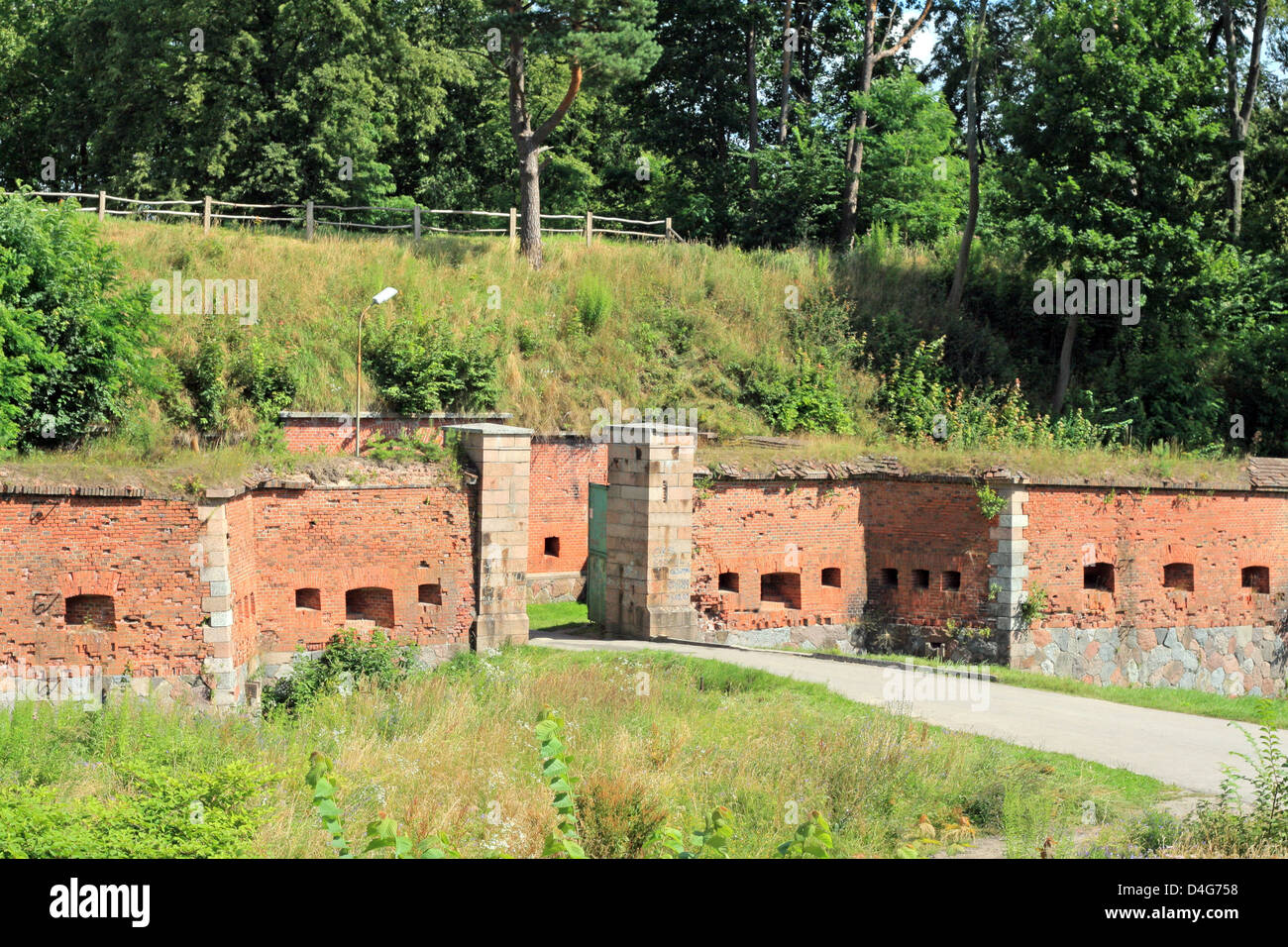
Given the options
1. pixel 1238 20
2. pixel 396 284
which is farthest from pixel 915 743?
pixel 1238 20

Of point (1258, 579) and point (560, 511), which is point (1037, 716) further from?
point (560, 511)

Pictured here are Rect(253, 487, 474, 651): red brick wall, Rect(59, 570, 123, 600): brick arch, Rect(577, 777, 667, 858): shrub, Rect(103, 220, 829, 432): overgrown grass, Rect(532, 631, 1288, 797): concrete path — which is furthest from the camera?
Rect(103, 220, 829, 432): overgrown grass

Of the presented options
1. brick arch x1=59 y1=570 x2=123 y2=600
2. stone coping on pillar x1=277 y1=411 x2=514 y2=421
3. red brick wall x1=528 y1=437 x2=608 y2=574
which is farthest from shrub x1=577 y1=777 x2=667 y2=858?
stone coping on pillar x1=277 y1=411 x2=514 y2=421

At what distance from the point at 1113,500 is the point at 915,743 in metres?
9.47

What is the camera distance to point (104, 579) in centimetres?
1580

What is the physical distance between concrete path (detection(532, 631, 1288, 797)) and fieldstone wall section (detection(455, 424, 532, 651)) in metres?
0.75

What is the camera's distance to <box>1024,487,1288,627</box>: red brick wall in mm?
20625

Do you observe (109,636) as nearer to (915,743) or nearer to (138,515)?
(138,515)

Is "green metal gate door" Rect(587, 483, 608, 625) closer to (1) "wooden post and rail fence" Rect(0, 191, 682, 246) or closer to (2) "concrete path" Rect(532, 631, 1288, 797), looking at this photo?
(2) "concrete path" Rect(532, 631, 1288, 797)

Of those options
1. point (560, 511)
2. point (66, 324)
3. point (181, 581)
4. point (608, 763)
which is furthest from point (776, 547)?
point (66, 324)

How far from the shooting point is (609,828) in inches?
410

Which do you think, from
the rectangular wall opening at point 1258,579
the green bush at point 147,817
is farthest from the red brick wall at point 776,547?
the green bush at point 147,817

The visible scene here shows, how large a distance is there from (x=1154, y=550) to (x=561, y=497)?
10.8 metres

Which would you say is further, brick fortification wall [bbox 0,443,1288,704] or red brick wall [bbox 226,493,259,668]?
red brick wall [bbox 226,493,259,668]
